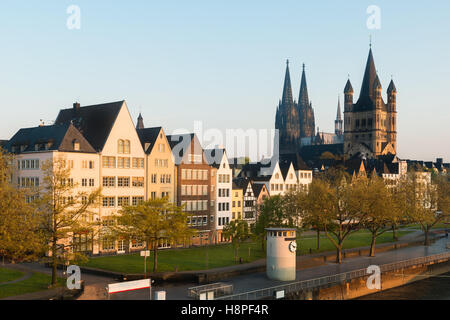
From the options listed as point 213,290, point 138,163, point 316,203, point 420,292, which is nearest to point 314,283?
point 213,290

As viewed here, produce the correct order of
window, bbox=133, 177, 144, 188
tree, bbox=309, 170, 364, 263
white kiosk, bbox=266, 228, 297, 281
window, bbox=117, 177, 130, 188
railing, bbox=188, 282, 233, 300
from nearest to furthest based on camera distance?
railing, bbox=188, 282, 233, 300
white kiosk, bbox=266, 228, 297, 281
tree, bbox=309, 170, 364, 263
window, bbox=117, 177, 130, 188
window, bbox=133, 177, 144, 188

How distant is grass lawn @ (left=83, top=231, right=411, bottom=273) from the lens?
60688 millimetres

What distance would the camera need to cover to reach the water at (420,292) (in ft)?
192

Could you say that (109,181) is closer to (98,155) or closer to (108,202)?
(108,202)

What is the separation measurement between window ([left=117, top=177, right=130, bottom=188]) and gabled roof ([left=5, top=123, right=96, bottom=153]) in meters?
5.92

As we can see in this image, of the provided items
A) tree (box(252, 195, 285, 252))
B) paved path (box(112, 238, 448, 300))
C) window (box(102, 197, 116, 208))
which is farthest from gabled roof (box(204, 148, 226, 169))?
paved path (box(112, 238, 448, 300))

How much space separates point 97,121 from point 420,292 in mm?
49069

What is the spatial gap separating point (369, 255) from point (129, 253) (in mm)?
34533

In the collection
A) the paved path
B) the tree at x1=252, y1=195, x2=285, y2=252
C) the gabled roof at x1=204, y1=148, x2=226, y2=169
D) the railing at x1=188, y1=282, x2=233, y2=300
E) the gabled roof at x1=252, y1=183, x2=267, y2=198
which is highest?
the gabled roof at x1=204, y1=148, x2=226, y2=169

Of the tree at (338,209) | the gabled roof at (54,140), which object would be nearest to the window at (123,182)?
A: the gabled roof at (54,140)

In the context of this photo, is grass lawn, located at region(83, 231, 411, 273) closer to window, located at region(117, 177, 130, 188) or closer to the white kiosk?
the white kiosk
